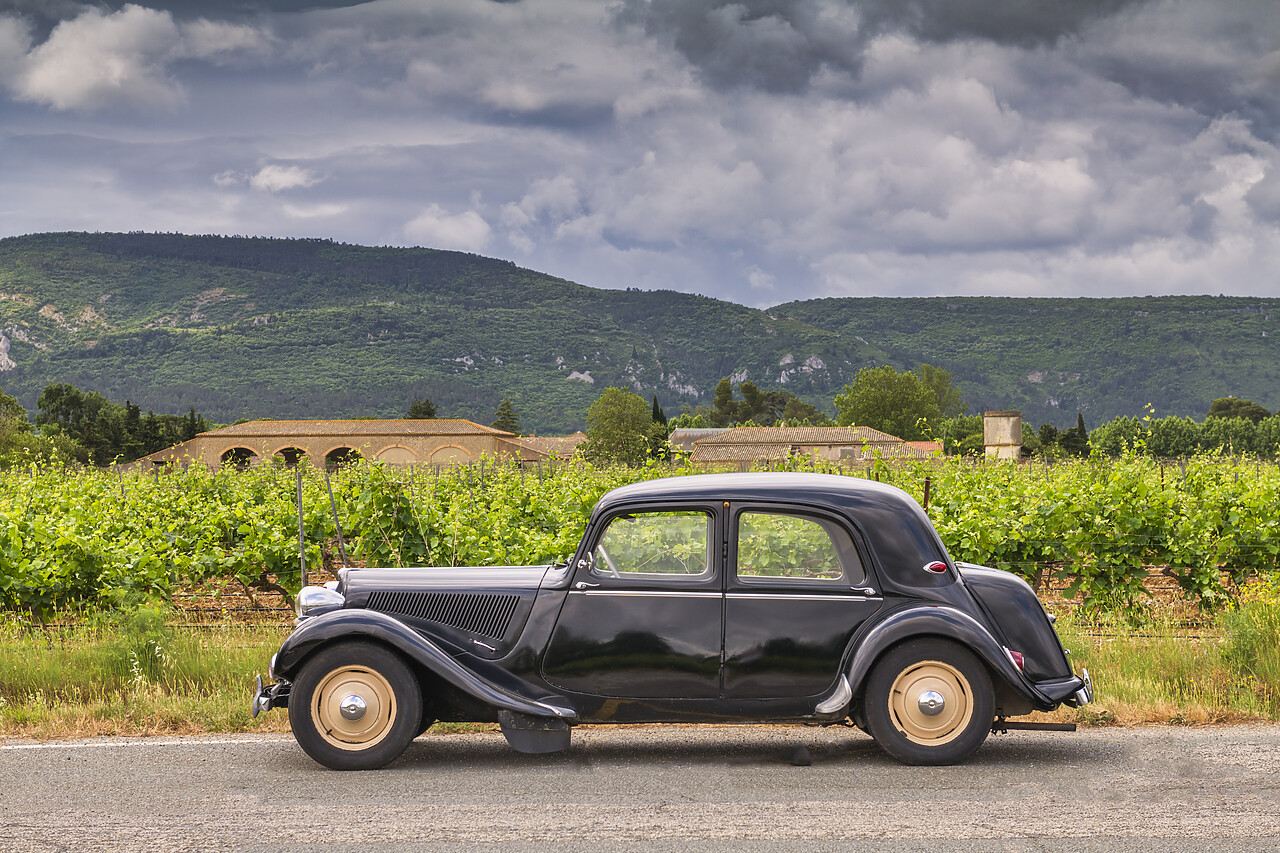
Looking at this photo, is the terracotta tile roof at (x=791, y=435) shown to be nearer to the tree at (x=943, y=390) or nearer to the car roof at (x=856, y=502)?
the tree at (x=943, y=390)

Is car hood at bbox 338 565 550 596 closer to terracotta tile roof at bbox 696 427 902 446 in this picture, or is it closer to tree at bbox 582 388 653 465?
terracotta tile roof at bbox 696 427 902 446

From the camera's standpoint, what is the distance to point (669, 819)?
464 centimetres

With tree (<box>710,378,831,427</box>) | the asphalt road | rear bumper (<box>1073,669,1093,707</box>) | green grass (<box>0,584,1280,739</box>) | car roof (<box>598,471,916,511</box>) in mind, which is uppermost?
tree (<box>710,378,831,427</box>)

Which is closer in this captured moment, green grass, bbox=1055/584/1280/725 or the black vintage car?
the black vintage car

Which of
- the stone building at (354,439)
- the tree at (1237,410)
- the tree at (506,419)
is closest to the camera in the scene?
the stone building at (354,439)

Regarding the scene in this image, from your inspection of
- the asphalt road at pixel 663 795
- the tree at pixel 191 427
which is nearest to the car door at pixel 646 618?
the asphalt road at pixel 663 795

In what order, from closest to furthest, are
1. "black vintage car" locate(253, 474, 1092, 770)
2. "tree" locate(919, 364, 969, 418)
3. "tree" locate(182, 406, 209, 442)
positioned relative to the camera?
"black vintage car" locate(253, 474, 1092, 770) < "tree" locate(182, 406, 209, 442) < "tree" locate(919, 364, 969, 418)

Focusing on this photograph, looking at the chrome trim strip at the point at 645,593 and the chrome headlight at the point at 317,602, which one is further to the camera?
the chrome headlight at the point at 317,602

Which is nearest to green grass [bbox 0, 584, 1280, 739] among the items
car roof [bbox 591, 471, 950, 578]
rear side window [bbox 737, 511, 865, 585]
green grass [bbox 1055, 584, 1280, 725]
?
green grass [bbox 1055, 584, 1280, 725]

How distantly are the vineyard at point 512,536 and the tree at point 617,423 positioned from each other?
93.4 m

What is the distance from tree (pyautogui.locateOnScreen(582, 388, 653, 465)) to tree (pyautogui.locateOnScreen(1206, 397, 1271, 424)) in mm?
75995

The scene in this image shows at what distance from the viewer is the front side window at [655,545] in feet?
18.4

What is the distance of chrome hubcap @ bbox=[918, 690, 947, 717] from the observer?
5410mm

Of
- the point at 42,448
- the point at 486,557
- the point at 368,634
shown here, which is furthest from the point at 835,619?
the point at 42,448
